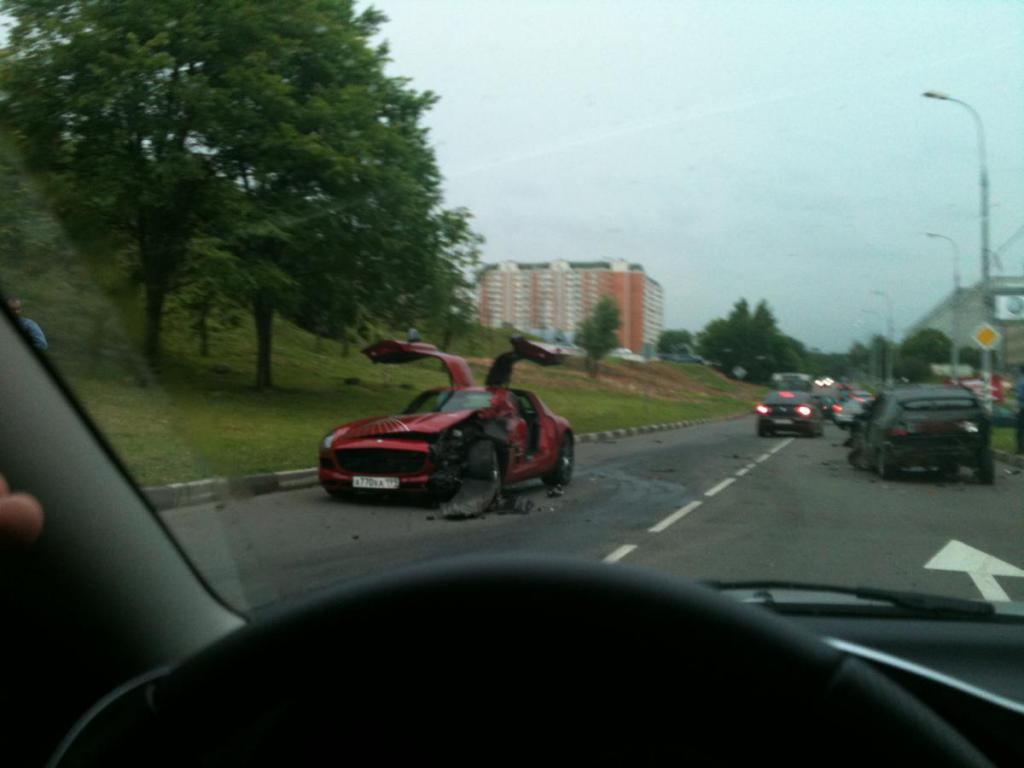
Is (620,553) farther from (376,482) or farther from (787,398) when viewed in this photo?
(787,398)

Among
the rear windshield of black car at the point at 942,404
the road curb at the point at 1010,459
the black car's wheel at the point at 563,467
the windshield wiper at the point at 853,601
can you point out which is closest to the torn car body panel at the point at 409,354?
the black car's wheel at the point at 563,467

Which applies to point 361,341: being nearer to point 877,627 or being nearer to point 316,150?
point 316,150

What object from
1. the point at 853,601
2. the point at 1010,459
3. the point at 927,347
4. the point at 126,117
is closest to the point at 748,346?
the point at 126,117

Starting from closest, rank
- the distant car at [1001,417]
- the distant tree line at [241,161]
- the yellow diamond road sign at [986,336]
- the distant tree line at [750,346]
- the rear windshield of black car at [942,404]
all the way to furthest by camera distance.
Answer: the distant tree line at [241,161]
the distant tree line at [750,346]
the rear windshield of black car at [942,404]
the yellow diamond road sign at [986,336]
the distant car at [1001,417]

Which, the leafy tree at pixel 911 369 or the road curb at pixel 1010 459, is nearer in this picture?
the road curb at pixel 1010 459

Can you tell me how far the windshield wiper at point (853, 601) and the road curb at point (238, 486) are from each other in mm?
2071

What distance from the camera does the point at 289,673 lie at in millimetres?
1455

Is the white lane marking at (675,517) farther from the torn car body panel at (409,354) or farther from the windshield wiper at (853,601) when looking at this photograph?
the windshield wiper at (853,601)

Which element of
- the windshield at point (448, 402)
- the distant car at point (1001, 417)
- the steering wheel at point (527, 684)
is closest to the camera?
the steering wheel at point (527, 684)

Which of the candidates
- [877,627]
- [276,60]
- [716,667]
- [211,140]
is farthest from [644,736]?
[276,60]

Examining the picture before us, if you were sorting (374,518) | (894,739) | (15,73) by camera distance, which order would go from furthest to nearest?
(374,518)
(15,73)
(894,739)

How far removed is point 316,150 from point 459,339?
3.00 m

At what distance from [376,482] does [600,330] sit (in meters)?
4.64

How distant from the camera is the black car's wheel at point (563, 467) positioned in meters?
12.4
